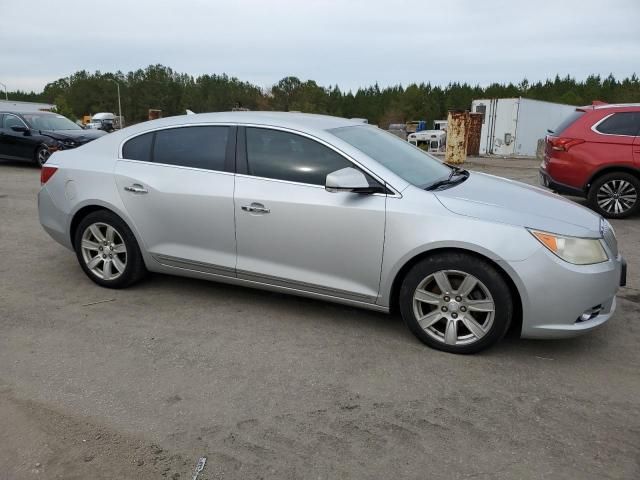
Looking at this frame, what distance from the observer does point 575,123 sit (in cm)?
837

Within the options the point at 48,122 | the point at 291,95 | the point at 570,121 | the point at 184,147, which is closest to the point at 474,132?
the point at 570,121

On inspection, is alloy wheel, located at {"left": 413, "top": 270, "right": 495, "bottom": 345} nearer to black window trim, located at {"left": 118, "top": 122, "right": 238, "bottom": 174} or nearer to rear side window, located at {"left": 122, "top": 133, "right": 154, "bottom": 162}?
black window trim, located at {"left": 118, "top": 122, "right": 238, "bottom": 174}

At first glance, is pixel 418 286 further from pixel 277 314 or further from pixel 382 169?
pixel 277 314

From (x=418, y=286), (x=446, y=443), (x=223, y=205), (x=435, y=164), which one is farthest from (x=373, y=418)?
(x=435, y=164)

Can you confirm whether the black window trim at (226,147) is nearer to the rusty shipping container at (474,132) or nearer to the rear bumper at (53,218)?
the rear bumper at (53,218)

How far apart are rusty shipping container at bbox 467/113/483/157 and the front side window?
1579 cm

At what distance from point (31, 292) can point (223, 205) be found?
203cm

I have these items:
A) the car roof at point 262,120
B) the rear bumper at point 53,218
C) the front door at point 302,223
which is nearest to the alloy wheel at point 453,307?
the front door at point 302,223

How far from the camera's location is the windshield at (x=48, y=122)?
46.2 feet

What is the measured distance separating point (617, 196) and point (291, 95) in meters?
86.6

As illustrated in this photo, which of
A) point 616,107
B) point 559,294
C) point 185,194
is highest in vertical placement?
point 616,107

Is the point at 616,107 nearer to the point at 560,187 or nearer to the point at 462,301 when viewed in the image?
the point at 560,187

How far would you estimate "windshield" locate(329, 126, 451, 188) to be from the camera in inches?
159

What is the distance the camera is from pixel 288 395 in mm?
3199
